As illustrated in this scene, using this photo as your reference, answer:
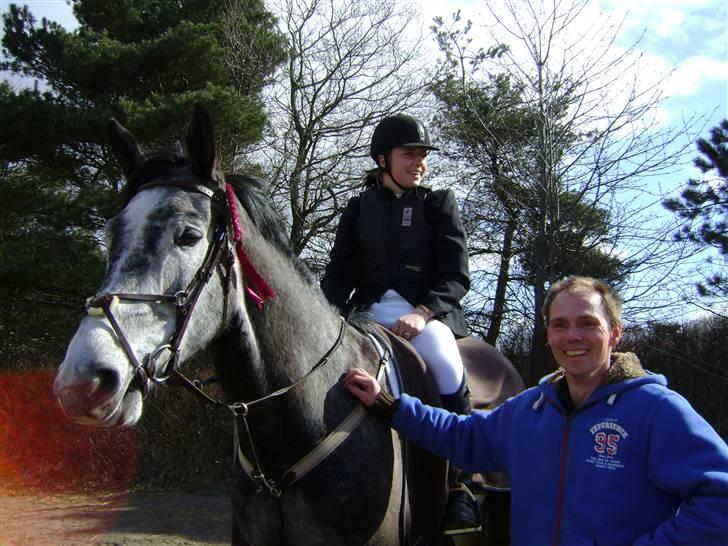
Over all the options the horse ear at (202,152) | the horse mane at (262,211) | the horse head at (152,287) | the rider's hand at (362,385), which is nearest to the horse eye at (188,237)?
the horse head at (152,287)

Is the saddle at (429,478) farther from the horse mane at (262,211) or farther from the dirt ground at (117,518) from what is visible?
the dirt ground at (117,518)

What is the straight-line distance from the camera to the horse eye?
7.77 feet

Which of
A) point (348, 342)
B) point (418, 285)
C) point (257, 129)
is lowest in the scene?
point (348, 342)

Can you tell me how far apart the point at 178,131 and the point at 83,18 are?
5.50m

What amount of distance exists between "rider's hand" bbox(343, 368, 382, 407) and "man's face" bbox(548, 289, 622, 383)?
0.79m

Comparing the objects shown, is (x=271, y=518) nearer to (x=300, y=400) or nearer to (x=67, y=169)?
(x=300, y=400)

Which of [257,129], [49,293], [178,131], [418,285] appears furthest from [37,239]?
[418,285]

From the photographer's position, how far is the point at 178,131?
13570 millimetres

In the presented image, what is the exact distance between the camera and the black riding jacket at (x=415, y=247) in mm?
3621

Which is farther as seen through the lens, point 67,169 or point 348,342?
point 67,169

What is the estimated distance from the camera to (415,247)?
3.65 meters

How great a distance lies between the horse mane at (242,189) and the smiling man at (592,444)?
2.19ft

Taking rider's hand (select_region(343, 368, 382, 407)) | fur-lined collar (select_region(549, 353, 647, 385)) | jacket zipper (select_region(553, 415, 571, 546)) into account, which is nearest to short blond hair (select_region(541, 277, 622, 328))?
fur-lined collar (select_region(549, 353, 647, 385))

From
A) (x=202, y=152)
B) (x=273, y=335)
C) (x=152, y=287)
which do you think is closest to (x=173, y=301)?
(x=152, y=287)
